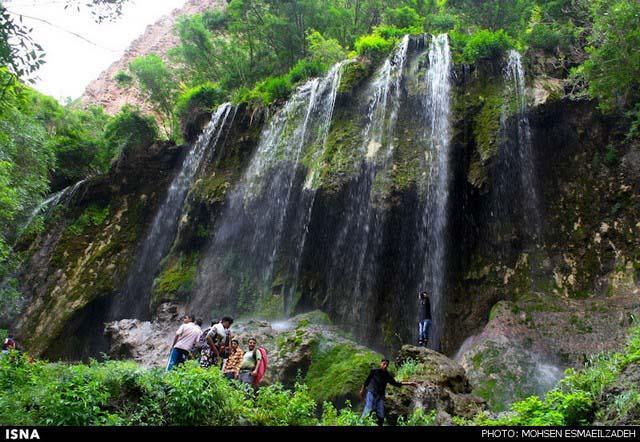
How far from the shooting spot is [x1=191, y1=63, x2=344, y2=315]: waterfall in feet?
48.5

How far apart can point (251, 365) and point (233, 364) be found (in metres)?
0.34

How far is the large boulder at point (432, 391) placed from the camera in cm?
689

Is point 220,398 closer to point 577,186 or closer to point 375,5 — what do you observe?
point 577,186

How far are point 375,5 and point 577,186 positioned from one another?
53.1ft

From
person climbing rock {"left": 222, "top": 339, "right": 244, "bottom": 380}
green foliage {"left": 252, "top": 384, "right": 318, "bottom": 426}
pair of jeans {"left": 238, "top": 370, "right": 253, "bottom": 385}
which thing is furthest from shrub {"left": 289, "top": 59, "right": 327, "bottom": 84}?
green foliage {"left": 252, "top": 384, "right": 318, "bottom": 426}

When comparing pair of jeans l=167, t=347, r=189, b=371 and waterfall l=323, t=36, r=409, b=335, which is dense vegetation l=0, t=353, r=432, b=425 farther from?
waterfall l=323, t=36, r=409, b=335

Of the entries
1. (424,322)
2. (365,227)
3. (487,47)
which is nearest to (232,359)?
(424,322)

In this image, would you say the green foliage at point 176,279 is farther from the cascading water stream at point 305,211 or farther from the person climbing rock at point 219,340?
the person climbing rock at point 219,340

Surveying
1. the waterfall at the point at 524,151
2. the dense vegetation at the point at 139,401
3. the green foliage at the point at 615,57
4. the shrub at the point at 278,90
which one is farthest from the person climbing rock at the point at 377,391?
the shrub at the point at 278,90

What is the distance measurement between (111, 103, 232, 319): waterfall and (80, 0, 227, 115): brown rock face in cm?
3905

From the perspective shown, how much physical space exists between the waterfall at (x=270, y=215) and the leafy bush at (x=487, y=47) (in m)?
4.42

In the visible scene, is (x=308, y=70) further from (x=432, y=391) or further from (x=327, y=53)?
(x=432, y=391)

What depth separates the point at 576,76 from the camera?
13570mm
